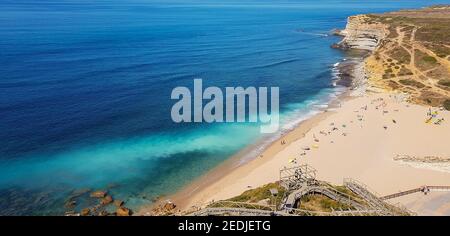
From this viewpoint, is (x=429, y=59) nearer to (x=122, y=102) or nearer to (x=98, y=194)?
(x=122, y=102)

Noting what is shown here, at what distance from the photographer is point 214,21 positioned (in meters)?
197

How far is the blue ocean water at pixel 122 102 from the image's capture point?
46.7m

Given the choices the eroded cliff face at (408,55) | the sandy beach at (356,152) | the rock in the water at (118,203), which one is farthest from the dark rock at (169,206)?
the eroded cliff face at (408,55)

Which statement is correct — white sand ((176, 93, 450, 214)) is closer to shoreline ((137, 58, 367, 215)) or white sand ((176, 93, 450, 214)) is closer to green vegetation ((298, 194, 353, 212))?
shoreline ((137, 58, 367, 215))

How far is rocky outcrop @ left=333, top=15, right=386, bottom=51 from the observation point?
129250 millimetres

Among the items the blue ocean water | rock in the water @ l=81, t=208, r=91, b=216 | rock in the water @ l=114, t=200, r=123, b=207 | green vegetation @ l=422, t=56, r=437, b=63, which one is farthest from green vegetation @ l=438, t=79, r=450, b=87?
rock in the water @ l=81, t=208, r=91, b=216

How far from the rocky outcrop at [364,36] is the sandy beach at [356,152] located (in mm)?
64635

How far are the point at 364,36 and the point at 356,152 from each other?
305ft

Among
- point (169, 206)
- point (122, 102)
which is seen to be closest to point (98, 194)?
point (169, 206)

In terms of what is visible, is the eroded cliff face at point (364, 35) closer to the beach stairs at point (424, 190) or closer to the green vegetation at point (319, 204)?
the beach stairs at point (424, 190)

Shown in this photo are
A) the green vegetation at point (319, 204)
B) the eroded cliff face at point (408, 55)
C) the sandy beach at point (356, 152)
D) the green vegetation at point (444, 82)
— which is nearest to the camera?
the green vegetation at point (319, 204)

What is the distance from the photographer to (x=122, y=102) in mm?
71625
